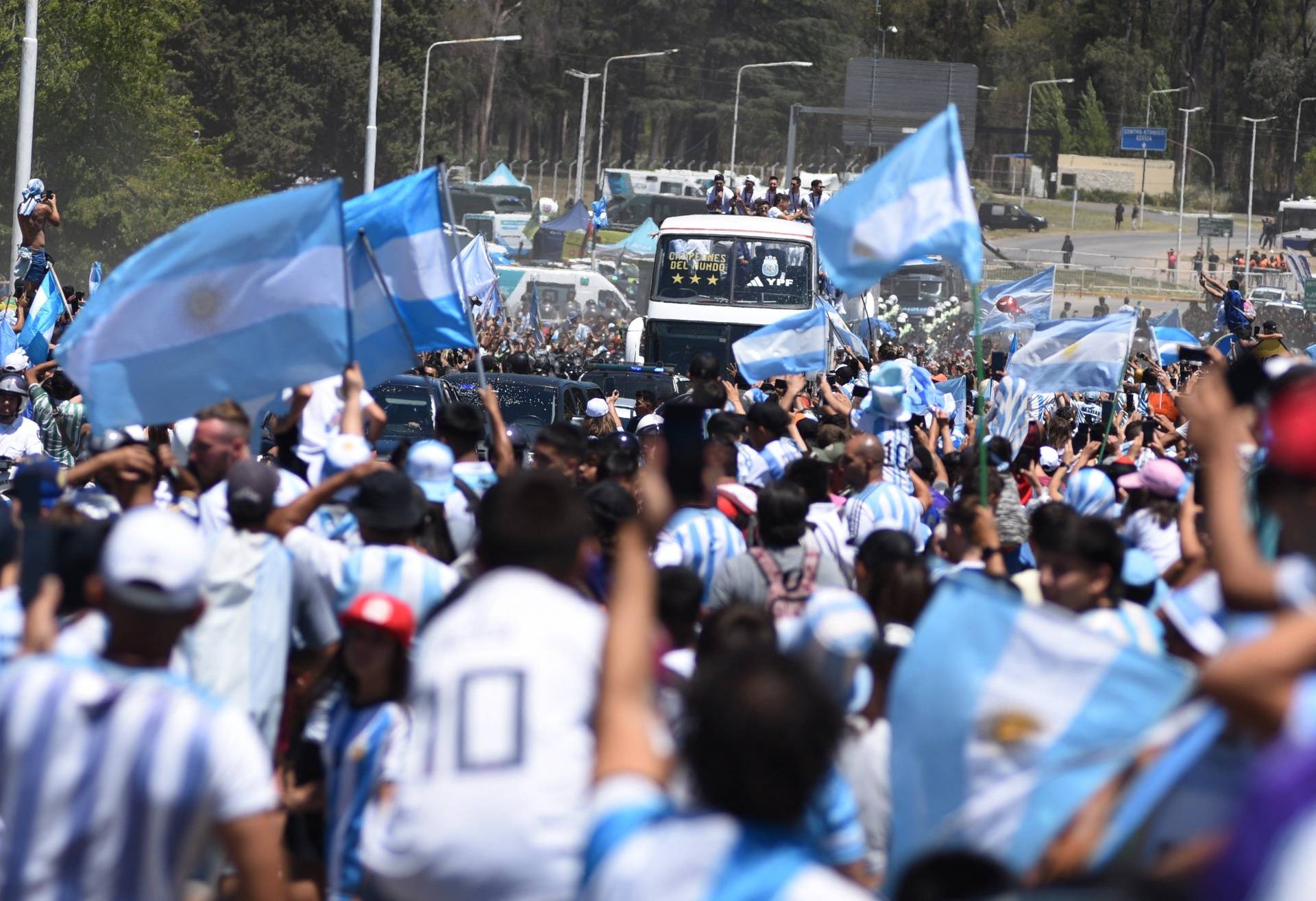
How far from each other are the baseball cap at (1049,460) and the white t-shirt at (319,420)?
562cm

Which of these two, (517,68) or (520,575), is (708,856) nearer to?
(520,575)

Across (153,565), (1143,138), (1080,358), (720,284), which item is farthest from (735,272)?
(1143,138)

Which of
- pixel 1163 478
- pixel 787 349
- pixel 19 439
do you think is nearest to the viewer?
pixel 1163 478

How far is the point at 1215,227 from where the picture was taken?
240 feet

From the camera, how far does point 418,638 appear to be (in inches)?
193

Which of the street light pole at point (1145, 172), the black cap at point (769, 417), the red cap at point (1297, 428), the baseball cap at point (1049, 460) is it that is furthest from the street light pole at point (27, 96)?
the street light pole at point (1145, 172)

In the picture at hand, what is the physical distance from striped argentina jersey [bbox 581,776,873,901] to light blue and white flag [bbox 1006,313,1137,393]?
32.9 ft

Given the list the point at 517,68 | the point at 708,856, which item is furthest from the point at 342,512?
the point at 517,68

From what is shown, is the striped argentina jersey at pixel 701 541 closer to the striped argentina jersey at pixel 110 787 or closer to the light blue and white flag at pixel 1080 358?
the striped argentina jersey at pixel 110 787

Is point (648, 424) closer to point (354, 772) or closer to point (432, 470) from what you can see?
point (432, 470)

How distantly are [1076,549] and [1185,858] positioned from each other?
8.63 ft

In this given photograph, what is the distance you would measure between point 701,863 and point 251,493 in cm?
299

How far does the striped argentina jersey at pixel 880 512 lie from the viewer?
775 cm

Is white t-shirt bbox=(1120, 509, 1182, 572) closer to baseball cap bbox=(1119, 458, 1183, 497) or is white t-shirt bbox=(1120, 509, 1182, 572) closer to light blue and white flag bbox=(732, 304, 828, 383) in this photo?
baseball cap bbox=(1119, 458, 1183, 497)
